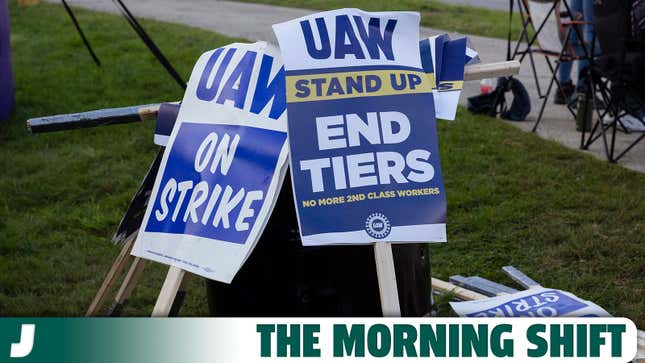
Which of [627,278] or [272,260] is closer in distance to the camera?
[272,260]

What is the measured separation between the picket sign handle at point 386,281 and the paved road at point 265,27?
13.9 feet

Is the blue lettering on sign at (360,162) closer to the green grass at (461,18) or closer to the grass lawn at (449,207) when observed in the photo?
the grass lawn at (449,207)

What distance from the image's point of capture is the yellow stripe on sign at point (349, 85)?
128 inches

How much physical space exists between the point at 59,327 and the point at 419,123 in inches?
56.3

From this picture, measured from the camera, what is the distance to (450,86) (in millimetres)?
3447

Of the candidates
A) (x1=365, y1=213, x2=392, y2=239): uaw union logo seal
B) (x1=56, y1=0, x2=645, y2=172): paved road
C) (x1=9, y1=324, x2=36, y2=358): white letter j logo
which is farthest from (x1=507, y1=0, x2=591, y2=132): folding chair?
(x1=9, y1=324, x2=36, y2=358): white letter j logo

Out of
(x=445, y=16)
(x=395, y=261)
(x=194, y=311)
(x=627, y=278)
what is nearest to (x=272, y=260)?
(x=395, y=261)

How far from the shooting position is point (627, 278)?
5031mm

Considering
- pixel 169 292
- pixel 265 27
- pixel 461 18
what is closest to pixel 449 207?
pixel 169 292

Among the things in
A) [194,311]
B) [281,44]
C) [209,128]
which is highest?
[281,44]

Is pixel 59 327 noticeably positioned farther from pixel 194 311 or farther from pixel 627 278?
pixel 627 278

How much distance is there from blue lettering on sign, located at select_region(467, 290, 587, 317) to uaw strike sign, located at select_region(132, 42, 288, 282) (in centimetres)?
104

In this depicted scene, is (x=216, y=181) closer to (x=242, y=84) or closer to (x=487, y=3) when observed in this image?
(x=242, y=84)

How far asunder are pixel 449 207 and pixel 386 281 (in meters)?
3.12
